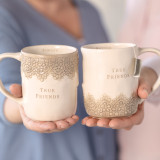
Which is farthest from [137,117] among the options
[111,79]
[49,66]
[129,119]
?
[49,66]

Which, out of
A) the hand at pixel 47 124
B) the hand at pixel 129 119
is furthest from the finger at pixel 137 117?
the hand at pixel 47 124

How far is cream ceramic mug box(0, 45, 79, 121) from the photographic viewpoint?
579 millimetres

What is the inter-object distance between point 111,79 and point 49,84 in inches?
4.8

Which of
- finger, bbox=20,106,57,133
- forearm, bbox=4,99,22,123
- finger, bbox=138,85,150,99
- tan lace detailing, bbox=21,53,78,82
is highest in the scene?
tan lace detailing, bbox=21,53,78,82

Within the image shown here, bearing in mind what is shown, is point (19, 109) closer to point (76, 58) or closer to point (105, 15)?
point (76, 58)

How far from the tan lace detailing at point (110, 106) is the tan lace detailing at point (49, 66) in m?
0.08

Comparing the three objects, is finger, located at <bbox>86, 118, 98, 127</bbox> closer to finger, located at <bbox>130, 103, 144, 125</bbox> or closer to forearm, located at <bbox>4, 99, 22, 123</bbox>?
finger, located at <bbox>130, 103, 144, 125</bbox>

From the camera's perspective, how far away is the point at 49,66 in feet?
1.89

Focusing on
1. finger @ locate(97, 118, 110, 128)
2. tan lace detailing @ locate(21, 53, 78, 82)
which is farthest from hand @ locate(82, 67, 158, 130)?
tan lace detailing @ locate(21, 53, 78, 82)

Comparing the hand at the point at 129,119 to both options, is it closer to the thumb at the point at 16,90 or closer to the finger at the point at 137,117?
the finger at the point at 137,117

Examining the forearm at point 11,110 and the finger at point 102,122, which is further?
the forearm at point 11,110

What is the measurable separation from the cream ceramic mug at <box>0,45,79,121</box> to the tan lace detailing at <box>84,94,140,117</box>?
38 mm

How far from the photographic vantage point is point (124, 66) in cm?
60

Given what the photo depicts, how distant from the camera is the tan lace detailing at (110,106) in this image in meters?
0.62
